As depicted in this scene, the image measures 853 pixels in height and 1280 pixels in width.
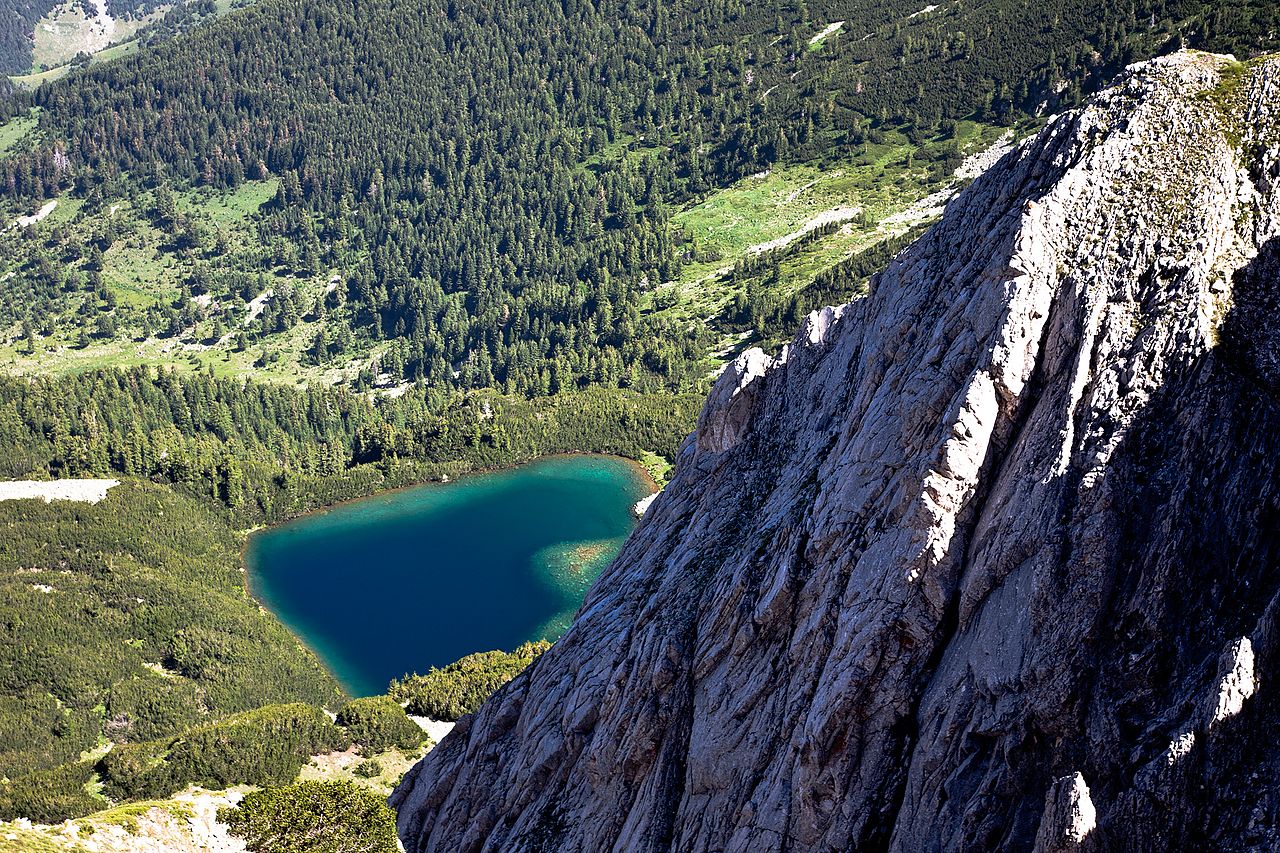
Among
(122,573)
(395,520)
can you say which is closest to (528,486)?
(395,520)

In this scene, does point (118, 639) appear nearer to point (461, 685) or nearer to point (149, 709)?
point (149, 709)

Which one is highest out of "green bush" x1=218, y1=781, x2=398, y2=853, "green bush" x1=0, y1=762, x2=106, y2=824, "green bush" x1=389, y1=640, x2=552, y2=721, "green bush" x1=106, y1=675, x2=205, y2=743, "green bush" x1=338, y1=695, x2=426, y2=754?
"green bush" x1=218, y1=781, x2=398, y2=853

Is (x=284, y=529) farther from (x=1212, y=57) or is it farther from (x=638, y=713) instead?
(x=1212, y=57)

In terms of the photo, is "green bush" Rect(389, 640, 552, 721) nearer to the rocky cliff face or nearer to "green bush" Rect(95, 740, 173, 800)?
"green bush" Rect(95, 740, 173, 800)

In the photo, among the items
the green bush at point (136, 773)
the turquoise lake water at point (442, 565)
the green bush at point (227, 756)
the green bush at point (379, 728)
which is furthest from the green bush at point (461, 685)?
the green bush at point (136, 773)

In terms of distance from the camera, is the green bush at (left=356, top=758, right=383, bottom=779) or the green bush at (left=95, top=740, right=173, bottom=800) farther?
the green bush at (left=95, top=740, right=173, bottom=800)

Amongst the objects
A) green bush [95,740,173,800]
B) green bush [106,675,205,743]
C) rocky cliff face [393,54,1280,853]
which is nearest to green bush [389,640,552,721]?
green bush [95,740,173,800]

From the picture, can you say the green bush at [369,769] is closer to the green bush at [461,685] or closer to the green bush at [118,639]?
the green bush at [461,685]
